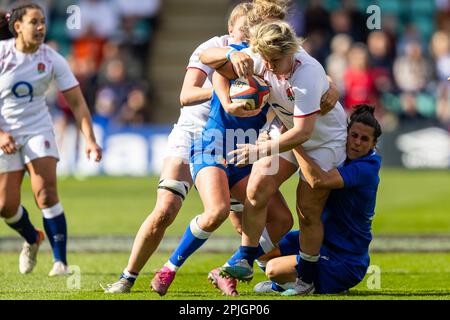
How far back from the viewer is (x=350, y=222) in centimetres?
784

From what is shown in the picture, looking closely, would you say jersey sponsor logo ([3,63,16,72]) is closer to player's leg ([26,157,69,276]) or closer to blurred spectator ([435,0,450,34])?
player's leg ([26,157,69,276])

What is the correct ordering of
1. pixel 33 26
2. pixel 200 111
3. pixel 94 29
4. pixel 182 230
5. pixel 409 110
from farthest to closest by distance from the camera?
pixel 94 29 < pixel 409 110 < pixel 182 230 < pixel 33 26 < pixel 200 111

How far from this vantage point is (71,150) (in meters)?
20.3

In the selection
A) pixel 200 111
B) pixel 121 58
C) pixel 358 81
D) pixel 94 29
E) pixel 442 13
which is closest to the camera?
pixel 200 111

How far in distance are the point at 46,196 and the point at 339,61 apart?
41.9 ft

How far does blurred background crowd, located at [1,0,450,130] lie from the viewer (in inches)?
823

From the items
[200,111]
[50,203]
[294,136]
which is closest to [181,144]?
[200,111]

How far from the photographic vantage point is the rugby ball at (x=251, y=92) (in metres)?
7.35

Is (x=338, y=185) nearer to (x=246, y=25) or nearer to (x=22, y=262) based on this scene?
(x=246, y=25)

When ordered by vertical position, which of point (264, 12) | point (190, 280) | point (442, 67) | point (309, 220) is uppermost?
point (264, 12)

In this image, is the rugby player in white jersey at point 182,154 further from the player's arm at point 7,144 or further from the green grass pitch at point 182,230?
the player's arm at point 7,144

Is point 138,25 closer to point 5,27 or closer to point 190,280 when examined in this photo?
point 5,27

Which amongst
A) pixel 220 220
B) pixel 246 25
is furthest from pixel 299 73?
pixel 220 220

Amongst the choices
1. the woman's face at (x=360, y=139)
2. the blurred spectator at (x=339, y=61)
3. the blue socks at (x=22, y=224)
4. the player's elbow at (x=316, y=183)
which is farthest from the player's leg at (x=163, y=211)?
the blurred spectator at (x=339, y=61)
